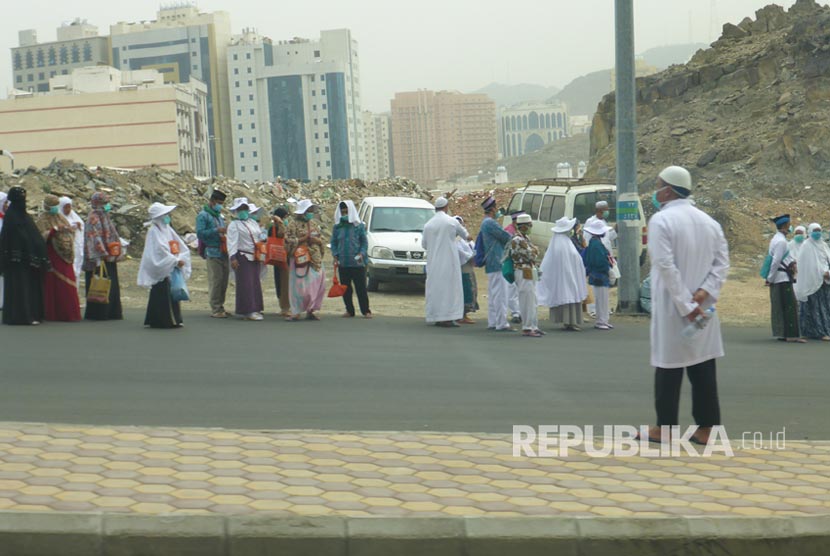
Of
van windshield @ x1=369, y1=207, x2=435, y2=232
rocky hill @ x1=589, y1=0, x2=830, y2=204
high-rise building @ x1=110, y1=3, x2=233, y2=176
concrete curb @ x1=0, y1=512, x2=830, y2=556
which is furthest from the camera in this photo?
high-rise building @ x1=110, y1=3, x2=233, y2=176

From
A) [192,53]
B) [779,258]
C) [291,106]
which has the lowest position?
[779,258]

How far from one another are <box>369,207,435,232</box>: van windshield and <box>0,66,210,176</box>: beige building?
251 feet

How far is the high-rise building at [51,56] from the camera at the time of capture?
15762cm

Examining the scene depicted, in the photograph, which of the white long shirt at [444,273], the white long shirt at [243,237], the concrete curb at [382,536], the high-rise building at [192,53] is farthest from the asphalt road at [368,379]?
the high-rise building at [192,53]

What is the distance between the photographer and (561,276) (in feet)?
50.0

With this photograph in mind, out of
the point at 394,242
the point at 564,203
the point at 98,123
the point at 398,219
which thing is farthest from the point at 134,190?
the point at 98,123

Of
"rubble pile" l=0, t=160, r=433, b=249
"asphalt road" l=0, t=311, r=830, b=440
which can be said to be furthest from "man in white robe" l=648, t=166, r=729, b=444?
"rubble pile" l=0, t=160, r=433, b=249

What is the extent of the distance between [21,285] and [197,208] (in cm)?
1856

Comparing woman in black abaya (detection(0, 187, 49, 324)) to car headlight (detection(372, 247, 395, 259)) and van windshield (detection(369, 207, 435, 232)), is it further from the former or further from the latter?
van windshield (detection(369, 207, 435, 232))

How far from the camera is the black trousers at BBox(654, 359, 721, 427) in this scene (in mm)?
6691

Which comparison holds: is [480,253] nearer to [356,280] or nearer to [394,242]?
[356,280]

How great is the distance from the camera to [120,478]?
5586mm

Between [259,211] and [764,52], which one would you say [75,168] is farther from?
[764,52]

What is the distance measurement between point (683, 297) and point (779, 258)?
28.9 feet
